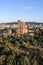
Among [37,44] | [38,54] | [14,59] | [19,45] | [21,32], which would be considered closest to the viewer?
[14,59]

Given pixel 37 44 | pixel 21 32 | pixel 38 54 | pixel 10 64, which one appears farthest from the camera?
pixel 21 32

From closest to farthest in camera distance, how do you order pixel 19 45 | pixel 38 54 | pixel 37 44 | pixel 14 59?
pixel 14 59 → pixel 38 54 → pixel 19 45 → pixel 37 44

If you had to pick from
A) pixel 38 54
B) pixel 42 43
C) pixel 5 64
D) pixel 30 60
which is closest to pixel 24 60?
pixel 30 60

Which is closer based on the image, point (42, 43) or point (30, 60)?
point (30, 60)

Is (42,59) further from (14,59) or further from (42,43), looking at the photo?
(42,43)

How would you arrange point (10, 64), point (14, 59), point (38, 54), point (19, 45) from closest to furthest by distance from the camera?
point (10, 64) < point (14, 59) < point (38, 54) < point (19, 45)

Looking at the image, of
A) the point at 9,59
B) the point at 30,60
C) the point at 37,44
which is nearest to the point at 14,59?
the point at 9,59

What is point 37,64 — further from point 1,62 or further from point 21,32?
point 21,32

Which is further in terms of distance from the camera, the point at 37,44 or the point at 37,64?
the point at 37,44
